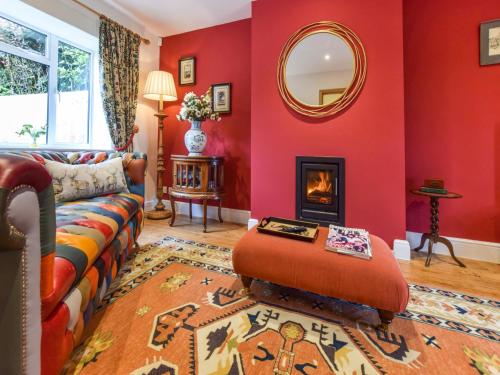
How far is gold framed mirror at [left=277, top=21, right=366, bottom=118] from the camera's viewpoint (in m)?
2.33

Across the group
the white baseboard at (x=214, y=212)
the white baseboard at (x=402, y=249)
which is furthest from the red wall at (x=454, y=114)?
the white baseboard at (x=214, y=212)

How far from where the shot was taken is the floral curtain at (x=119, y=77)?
2912mm

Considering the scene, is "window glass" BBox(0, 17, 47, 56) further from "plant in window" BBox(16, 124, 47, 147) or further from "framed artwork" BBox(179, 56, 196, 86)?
"framed artwork" BBox(179, 56, 196, 86)

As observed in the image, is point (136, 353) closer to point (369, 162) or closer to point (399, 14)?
point (369, 162)

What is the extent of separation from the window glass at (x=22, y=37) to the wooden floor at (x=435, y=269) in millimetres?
2186

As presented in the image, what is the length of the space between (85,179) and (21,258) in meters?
1.47

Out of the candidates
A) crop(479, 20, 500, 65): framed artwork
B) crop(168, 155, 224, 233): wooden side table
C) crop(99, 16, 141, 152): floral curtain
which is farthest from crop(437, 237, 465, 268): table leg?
crop(99, 16, 141, 152): floral curtain

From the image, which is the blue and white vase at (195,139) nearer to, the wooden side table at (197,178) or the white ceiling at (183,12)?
the wooden side table at (197,178)

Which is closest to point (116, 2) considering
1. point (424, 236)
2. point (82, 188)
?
point (82, 188)

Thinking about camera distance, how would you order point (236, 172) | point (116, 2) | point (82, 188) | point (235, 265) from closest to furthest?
point (235, 265), point (82, 188), point (116, 2), point (236, 172)

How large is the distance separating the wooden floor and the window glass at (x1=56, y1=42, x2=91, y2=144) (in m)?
1.45

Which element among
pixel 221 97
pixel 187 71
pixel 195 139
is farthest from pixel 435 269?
pixel 187 71

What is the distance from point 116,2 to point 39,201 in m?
3.30

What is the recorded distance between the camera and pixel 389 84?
222cm
